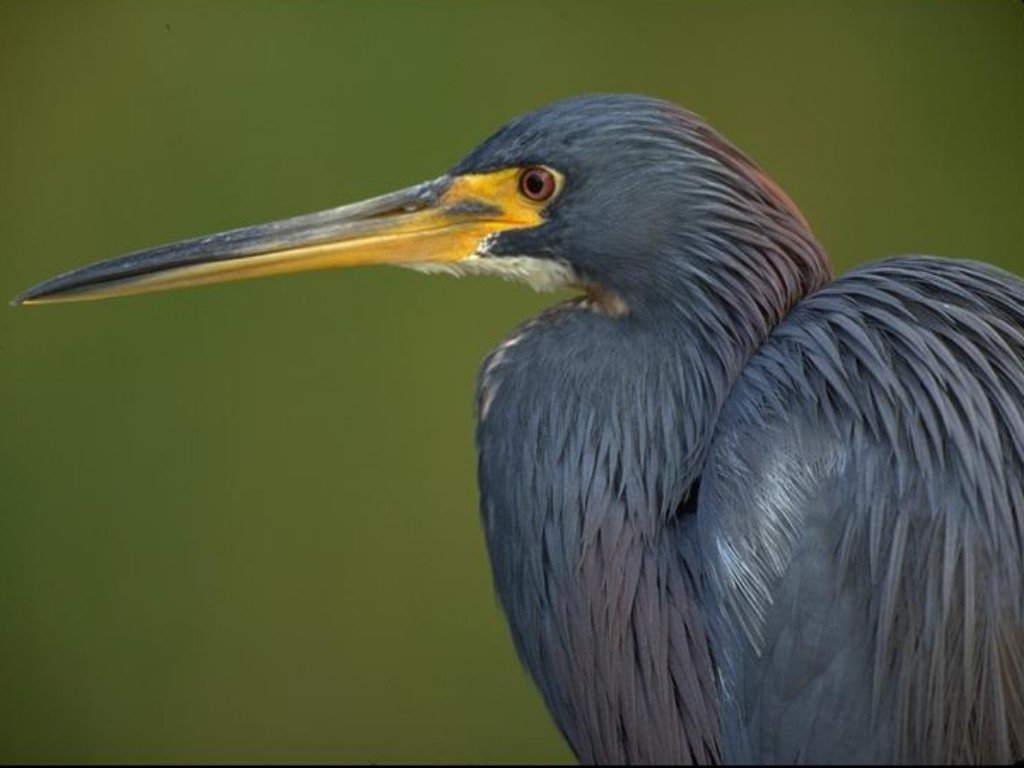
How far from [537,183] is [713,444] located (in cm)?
34

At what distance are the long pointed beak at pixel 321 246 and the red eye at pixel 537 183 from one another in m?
0.07

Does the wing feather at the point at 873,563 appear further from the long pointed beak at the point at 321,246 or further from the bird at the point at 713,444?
the long pointed beak at the point at 321,246

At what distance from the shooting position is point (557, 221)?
1.57m

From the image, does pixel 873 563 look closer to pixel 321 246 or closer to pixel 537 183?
pixel 537 183

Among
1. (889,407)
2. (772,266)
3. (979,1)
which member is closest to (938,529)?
(889,407)

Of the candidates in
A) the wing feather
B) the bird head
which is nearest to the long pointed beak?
the bird head

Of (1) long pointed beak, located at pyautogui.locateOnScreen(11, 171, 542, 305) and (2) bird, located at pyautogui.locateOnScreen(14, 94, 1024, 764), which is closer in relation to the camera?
(2) bird, located at pyautogui.locateOnScreen(14, 94, 1024, 764)

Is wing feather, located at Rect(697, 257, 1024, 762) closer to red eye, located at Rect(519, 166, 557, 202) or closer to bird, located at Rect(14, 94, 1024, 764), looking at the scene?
bird, located at Rect(14, 94, 1024, 764)

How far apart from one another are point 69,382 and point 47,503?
0.24 metres

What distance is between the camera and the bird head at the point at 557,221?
155 centimetres

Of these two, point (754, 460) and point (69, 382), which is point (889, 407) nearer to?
point (754, 460)

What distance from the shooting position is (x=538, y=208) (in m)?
1.58

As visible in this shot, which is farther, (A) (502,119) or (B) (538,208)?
(A) (502,119)

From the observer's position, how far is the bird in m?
1.42
